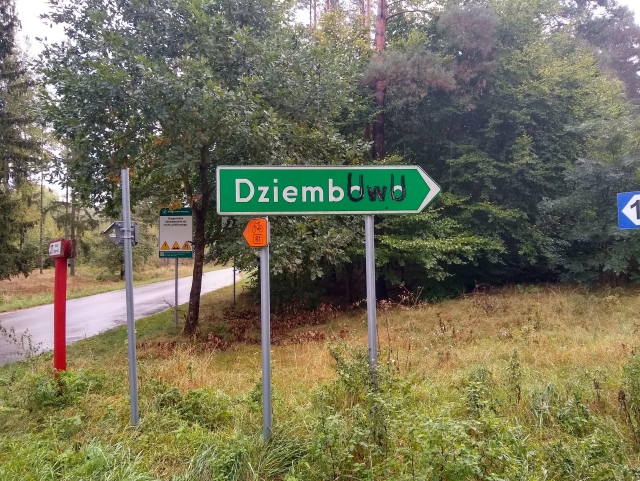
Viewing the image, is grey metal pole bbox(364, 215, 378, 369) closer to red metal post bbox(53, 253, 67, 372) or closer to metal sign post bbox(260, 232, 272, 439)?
metal sign post bbox(260, 232, 272, 439)

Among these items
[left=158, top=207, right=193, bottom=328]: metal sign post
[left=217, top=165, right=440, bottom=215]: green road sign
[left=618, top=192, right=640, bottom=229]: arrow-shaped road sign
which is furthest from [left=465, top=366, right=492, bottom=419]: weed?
[left=158, top=207, right=193, bottom=328]: metal sign post

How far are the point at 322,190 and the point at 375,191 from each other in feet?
1.27

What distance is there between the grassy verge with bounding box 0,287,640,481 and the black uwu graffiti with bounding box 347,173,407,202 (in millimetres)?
1311

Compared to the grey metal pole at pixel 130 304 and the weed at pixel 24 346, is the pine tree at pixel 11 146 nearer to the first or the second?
the weed at pixel 24 346

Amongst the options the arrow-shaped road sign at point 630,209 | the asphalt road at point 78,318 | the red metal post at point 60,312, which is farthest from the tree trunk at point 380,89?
A: the red metal post at point 60,312

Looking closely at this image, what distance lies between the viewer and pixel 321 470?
9.04 ft

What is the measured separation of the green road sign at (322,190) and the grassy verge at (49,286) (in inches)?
407

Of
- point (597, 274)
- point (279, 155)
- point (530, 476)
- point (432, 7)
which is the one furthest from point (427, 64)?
point (530, 476)

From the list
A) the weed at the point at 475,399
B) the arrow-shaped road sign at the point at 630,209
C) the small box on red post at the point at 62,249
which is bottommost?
A: the weed at the point at 475,399

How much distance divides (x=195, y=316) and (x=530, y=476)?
824 centimetres

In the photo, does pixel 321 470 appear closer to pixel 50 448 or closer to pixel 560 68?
pixel 50 448

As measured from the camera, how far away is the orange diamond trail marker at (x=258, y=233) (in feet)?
10.4

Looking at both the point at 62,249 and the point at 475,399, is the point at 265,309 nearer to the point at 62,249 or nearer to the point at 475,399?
the point at 475,399

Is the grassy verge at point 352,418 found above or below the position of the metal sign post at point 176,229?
below
